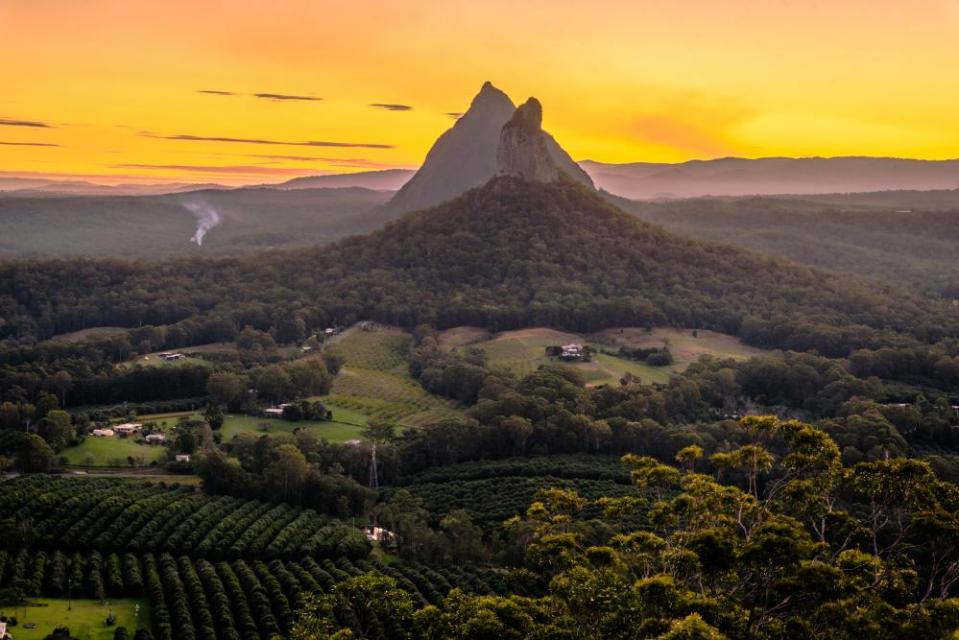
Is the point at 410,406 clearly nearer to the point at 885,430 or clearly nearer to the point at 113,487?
the point at 113,487

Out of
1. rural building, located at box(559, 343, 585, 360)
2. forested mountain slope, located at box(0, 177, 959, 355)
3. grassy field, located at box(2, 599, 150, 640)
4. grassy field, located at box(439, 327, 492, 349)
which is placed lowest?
grassy field, located at box(439, 327, 492, 349)

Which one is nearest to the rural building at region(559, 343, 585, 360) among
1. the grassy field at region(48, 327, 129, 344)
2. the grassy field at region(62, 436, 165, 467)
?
the grassy field at region(62, 436, 165, 467)

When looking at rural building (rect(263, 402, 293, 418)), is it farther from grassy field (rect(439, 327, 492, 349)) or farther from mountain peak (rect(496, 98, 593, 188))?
mountain peak (rect(496, 98, 593, 188))

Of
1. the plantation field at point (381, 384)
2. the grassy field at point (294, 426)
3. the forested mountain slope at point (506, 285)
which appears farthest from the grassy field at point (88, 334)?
the grassy field at point (294, 426)

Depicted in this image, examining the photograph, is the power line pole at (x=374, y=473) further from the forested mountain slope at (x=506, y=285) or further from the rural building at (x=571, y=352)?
the forested mountain slope at (x=506, y=285)

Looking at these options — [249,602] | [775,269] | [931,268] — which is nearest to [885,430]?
[249,602]

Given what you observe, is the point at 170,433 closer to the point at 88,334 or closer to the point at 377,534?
the point at 377,534
